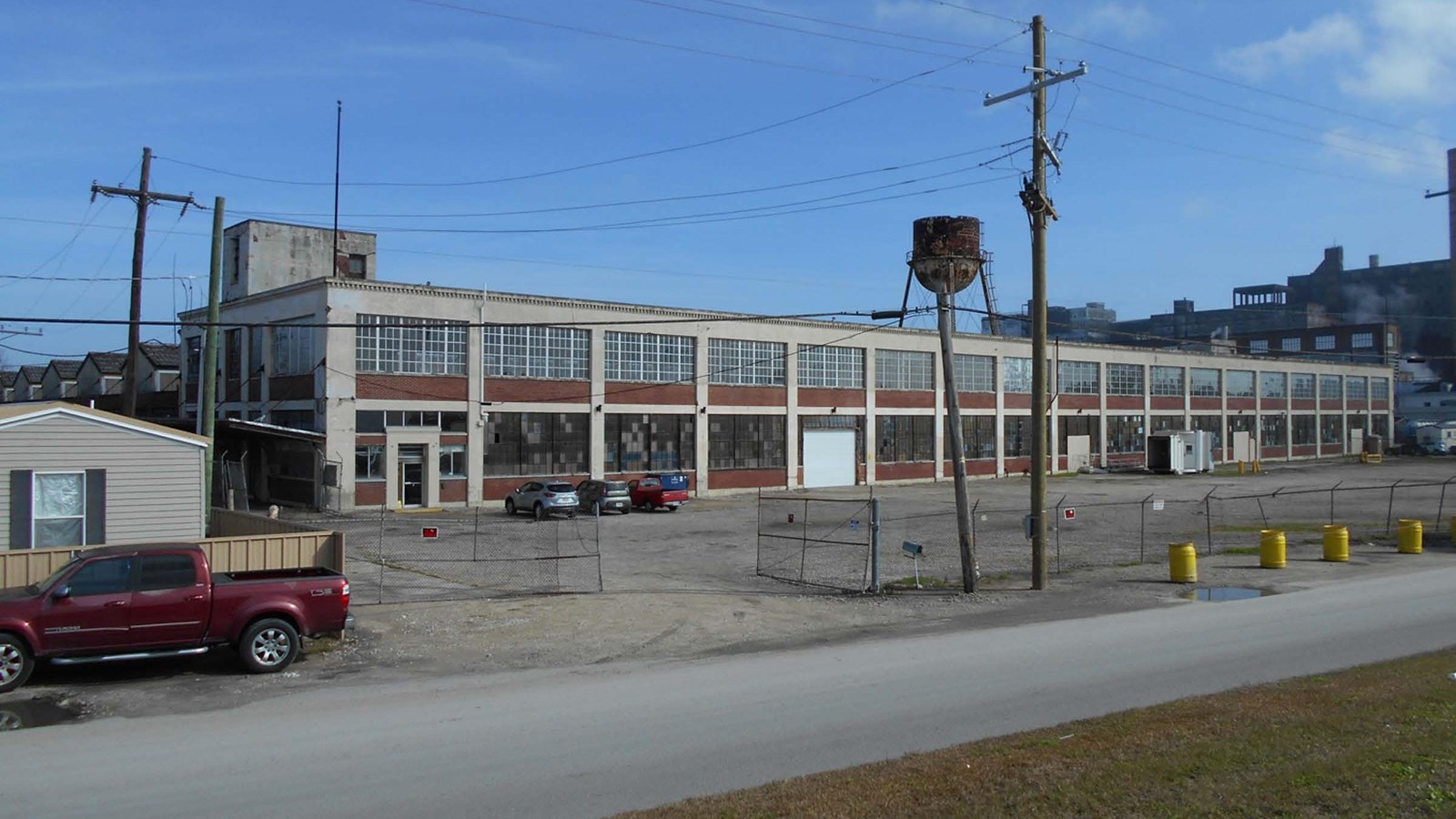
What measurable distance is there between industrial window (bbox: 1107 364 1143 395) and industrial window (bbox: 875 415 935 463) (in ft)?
64.5

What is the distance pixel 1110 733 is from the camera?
9352 millimetres

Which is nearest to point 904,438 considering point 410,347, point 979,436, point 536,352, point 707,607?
point 979,436

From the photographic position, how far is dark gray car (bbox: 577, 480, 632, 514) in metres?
44.7

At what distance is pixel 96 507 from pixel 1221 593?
22.3 m

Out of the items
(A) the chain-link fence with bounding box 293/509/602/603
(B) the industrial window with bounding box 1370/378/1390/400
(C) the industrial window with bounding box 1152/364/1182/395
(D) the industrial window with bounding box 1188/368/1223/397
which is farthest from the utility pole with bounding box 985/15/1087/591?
(B) the industrial window with bounding box 1370/378/1390/400

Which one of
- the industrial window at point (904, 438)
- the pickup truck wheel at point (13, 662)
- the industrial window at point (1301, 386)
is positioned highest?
the industrial window at point (1301, 386)

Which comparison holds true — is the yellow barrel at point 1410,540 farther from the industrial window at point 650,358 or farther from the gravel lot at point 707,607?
the industrial window at point 650,358

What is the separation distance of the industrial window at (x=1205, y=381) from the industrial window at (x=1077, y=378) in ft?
43.4

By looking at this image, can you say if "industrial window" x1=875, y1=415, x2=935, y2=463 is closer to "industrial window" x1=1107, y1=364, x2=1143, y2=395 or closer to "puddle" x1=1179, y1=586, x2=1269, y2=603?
"industrial window" x1=1107, y1=364, x2=1143, y2=395

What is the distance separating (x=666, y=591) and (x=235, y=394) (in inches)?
1491

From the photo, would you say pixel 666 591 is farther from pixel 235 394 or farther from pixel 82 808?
pixel 235 394

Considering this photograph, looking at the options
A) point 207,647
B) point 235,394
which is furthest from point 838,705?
point 235,394

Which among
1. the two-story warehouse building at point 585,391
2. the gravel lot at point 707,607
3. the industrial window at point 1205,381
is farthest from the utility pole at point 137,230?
the industrial window at point 1205,381

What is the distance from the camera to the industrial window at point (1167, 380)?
84.9 meters
